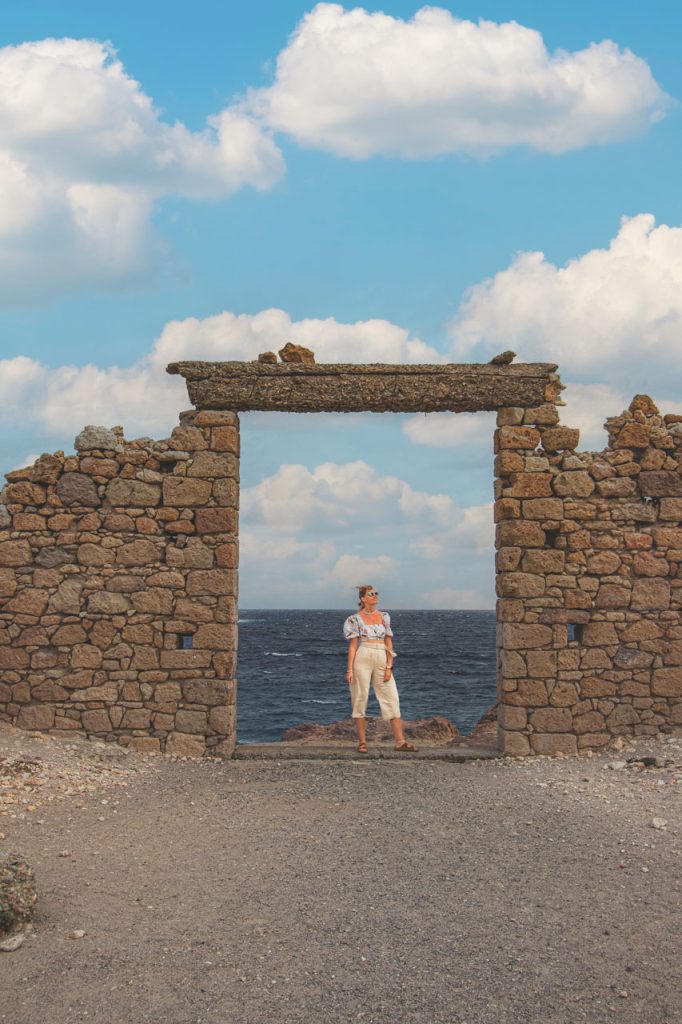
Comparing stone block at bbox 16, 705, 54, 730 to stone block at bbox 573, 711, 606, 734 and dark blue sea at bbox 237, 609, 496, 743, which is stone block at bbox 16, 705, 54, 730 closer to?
stone block at bbox 573, 711, 606, 734

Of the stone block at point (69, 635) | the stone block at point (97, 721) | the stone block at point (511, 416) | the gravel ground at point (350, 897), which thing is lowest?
the gravel ground at point (350, 897)

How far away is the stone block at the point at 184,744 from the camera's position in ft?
32.0

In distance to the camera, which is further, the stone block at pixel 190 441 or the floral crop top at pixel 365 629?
the stone block at pixel 190 441

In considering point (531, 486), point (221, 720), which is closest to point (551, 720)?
point (531, 486)

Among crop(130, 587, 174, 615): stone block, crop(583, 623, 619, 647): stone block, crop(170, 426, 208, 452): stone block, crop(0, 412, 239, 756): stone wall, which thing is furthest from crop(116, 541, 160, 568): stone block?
crop(583, 623, 619, 647): stone block

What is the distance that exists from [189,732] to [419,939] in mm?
5345

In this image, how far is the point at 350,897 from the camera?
5562mm

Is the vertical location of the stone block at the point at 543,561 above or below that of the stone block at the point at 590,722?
above

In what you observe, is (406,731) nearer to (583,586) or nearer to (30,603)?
(583,586)

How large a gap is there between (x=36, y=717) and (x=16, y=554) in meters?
1.92

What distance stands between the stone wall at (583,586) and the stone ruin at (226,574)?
0.02 metres

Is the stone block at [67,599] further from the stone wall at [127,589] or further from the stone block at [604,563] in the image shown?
the stone block at [604,563]

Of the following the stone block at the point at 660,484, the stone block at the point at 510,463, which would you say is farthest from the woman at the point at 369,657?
the stone block at the point at 660,484

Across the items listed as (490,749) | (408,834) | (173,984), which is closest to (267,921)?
(173,984)
